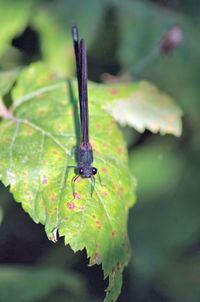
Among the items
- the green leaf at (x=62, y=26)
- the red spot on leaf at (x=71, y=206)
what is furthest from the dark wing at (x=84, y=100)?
the green leaf at (x=62, y=26)

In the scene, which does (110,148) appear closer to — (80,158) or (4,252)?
(80,158)

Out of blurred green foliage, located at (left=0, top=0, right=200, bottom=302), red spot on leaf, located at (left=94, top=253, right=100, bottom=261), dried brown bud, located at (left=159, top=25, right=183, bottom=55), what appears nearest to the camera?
red spot on leaf, located at (left=94, top=253, right=100, bottom=261)

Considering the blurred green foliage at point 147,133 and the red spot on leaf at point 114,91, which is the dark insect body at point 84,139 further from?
the blurred green foliage at point 147,133

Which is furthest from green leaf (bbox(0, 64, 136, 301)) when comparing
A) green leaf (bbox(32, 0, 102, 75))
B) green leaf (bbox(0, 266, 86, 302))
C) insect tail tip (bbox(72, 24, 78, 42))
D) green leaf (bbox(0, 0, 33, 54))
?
green leaf (bbox(32, 0, 102, 75))

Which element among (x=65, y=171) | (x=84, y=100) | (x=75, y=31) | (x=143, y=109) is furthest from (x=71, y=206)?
(x=75, y=31)

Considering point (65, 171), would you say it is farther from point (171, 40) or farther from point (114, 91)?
point (171, 40)

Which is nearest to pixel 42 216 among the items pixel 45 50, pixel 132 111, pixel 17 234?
pixel 132 111

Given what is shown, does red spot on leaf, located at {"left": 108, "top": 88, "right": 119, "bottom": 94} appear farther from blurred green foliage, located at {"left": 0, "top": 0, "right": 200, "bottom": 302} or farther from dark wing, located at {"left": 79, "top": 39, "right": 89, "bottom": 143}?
blurred green foliage, located at {"left": 0, "top": 0, "right": 200, "bottom": 302}
